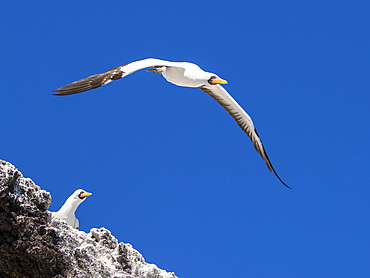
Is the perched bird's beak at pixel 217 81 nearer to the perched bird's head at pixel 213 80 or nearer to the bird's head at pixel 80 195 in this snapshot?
the perched bird's head at pixel 213 80

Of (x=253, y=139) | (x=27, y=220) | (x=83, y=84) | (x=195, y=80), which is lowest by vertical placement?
(x=27, y=220)

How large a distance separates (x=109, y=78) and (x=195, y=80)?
3003 mm

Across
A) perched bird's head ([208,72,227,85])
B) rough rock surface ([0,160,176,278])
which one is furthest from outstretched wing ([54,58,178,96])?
perched bird's head ([208,72,227,85])

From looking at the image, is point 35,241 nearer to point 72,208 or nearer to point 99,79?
point 99,79

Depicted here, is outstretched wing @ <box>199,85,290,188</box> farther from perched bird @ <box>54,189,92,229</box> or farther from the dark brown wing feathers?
the dark brown wing feathers

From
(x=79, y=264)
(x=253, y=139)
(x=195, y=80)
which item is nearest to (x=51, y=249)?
(x=79, y=264)

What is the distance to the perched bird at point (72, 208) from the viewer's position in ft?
32.1

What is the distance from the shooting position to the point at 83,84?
25.3ft

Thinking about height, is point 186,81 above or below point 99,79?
above

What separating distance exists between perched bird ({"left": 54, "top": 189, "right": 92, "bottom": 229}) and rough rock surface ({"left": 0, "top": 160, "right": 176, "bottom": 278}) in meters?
3.11

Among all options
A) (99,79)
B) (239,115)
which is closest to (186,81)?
(239,115)

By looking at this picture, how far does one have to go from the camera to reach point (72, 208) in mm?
9938

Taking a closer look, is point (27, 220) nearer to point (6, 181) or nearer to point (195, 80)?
point (6, 181)

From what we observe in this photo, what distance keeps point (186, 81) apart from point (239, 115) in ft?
8.88
